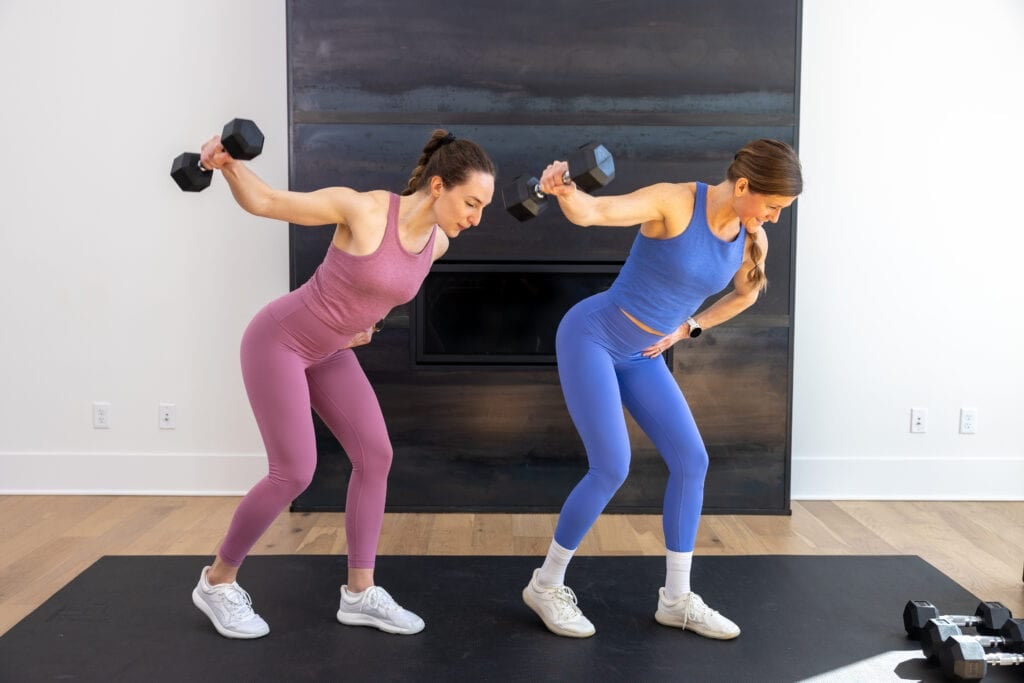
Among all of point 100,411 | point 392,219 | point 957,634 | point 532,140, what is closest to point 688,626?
point 957,634

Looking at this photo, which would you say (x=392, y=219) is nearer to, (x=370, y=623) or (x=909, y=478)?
(x=370, y=623)

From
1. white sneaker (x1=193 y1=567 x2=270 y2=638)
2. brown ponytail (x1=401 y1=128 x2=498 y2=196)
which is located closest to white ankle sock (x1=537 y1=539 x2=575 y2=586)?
white sneaker (x1=193 y1=567 x2=270 y2=638)

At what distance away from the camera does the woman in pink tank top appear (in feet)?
7.48

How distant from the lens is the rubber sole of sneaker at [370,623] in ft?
8.09

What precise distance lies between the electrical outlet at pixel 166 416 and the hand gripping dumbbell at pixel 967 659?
10.1 ft

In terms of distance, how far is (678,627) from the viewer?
253 cm

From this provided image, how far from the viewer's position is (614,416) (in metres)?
2.41

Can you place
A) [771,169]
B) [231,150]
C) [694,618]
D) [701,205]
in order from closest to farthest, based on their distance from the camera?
[231,150] < [771,169] < [701,205] < [694,618]

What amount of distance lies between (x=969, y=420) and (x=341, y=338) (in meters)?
2.96

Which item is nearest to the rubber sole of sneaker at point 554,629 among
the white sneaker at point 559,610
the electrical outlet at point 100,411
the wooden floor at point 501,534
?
the white sneaker at point 559,610

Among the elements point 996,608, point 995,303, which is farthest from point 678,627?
point 995,303

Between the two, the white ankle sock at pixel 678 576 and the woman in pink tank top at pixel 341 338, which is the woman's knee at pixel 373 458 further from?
the white ankle sock at pixel 678 576

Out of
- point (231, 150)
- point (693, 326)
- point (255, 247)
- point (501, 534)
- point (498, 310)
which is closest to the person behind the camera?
point (231, 150)

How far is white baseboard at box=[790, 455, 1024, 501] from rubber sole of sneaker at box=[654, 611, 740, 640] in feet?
5.59
